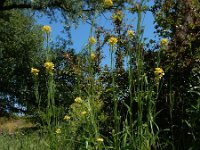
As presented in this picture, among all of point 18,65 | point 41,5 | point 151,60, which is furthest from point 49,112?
point 18,65

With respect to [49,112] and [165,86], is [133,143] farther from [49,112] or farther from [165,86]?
[165,86]

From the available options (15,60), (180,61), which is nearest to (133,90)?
(180,61)

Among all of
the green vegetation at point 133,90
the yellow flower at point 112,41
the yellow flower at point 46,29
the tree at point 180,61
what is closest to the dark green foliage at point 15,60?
the green vegetation at point 133,90

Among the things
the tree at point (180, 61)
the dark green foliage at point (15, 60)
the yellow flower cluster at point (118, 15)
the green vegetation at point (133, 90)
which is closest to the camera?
the green vegetation at point (133, 90)

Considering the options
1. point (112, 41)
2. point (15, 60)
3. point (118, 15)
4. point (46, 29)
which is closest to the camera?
point (112, 41)

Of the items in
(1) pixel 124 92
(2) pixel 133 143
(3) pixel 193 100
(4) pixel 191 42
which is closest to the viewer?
(2) pixel 133 143

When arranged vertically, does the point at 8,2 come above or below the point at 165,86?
above

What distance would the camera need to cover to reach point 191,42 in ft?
17.5

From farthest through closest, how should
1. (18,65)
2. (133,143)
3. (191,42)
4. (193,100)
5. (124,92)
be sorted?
1. (18,65)
2. (124,92)
3. (191,42)
4. (193,100)
5. (133,143)

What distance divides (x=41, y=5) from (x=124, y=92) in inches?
558

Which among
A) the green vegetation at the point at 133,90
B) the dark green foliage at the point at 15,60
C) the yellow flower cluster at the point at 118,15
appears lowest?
the green vegetation at the point at 133,90

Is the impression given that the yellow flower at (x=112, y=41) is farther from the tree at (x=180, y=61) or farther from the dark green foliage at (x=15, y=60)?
the dark green foliage at (x=15, y=60)

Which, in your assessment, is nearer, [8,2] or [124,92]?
[124,92]

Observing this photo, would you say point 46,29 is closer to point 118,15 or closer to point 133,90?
point 118,15
